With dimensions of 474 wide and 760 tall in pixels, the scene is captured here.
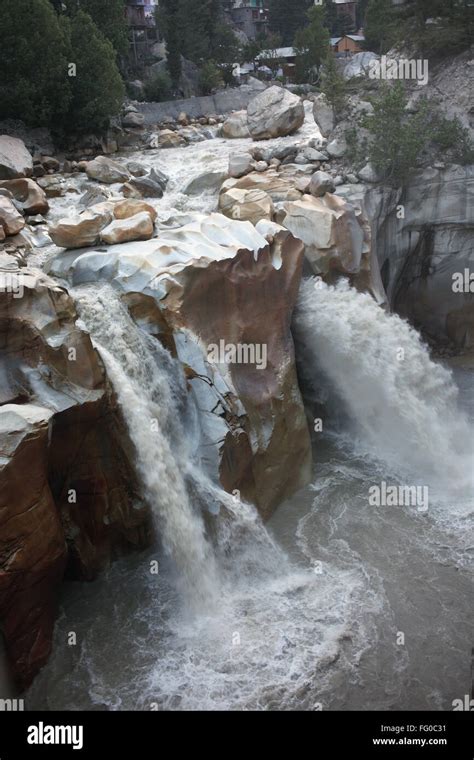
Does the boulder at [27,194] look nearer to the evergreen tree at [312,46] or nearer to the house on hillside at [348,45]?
the evergreen tree at [312,46]

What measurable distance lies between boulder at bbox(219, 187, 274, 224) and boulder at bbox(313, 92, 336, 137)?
15.9ft

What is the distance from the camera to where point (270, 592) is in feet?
32.2

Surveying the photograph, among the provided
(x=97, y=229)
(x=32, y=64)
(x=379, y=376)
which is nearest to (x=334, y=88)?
(x=32, y=64)

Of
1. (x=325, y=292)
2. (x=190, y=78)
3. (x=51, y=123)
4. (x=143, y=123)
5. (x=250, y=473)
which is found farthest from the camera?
(x=190, y=78)

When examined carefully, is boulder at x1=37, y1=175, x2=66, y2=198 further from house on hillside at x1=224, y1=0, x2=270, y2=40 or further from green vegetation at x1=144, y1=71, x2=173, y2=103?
house on hillside at x1=224, y1=0, x2=270, y2=40

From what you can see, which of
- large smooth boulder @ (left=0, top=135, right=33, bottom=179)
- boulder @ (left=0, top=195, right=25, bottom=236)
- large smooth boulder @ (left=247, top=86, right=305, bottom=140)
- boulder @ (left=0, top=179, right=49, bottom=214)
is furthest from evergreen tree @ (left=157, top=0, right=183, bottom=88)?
boulder @ (left=0, top=195, right=25, bottom=236)

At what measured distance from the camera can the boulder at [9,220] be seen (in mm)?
12094

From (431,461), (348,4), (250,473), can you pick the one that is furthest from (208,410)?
(348,4)

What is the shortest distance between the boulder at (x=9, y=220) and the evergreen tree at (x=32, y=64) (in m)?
7.56

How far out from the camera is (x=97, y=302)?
10.2m

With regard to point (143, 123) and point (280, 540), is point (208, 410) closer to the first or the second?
point (280, 540)

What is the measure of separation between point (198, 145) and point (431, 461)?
13.7 m

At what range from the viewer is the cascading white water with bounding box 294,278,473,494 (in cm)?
1309

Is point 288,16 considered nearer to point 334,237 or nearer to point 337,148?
point 337,148
